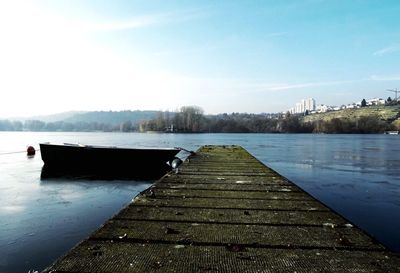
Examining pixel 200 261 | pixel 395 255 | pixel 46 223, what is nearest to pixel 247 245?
pixel 200 261

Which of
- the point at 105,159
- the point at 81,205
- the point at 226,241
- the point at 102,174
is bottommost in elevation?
the point at 102,174

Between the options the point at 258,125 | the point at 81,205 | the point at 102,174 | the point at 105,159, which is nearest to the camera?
the point at 81,205

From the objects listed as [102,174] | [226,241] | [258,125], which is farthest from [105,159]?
[258,125]

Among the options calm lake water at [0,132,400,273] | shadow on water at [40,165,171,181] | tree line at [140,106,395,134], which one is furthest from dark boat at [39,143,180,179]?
tree line at [140,106,395,134]

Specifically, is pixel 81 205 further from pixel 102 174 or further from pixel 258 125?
pixel 258 125

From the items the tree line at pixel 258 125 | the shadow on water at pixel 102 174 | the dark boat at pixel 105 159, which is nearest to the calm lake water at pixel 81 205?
the shadow on water at pixel 102 174

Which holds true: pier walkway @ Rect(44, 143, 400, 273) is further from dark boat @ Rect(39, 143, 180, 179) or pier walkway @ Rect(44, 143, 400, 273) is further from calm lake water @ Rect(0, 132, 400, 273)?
dark boat @ Rect(39, 143, 180, 179)

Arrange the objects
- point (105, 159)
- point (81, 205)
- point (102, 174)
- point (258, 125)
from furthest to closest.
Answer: point (258, 125)
point (105, 159)
point (102, 174)
point (81, 205)

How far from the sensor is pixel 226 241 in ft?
15.2

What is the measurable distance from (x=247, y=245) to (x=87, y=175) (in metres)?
16.7

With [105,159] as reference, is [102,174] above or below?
below

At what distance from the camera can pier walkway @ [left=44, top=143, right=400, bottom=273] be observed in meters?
3.80

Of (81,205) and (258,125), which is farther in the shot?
(258,125)

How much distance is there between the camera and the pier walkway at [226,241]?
12.5 ft
